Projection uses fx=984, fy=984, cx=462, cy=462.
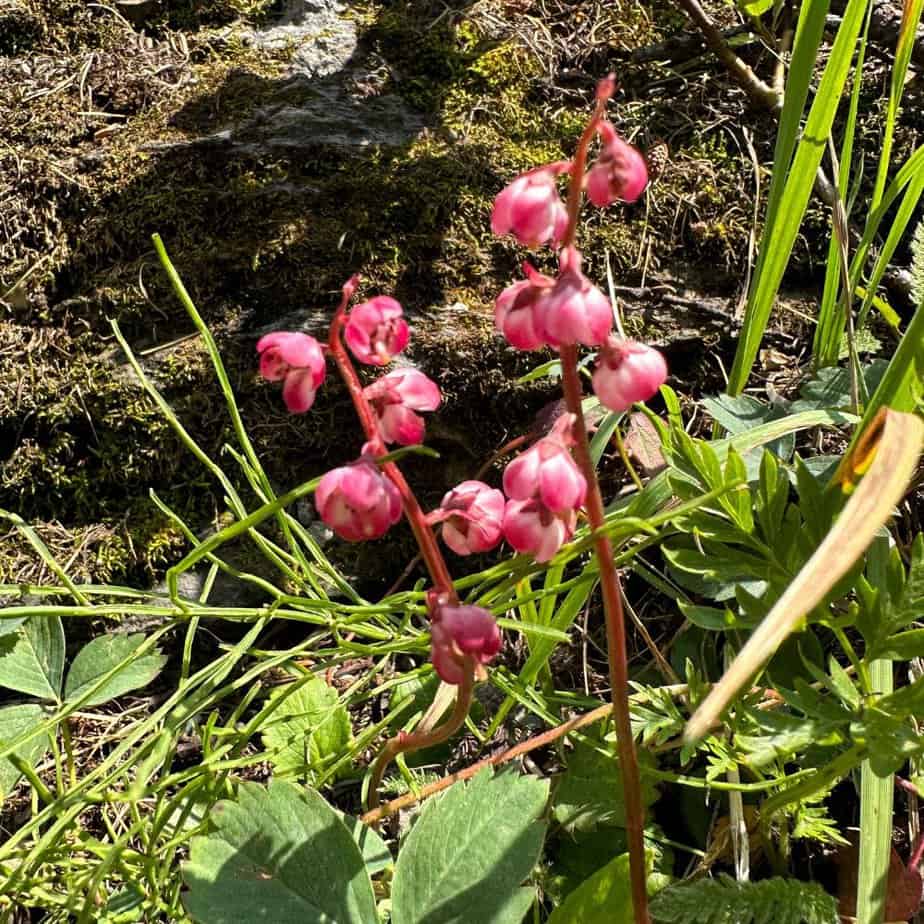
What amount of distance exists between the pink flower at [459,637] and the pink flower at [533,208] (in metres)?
0.33

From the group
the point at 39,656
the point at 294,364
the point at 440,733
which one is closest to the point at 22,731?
the point at 39,656

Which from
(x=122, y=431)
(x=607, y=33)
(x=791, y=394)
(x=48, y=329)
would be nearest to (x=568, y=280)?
(x=791, y=394)

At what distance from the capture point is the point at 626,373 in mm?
854

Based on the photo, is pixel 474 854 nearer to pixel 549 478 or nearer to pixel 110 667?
pixel 549 478

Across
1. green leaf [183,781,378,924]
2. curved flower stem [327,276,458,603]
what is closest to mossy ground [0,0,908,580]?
green leaf [183,781,378,924]

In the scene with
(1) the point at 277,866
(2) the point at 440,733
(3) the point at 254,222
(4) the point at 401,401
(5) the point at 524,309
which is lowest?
(1) the point at 277,866

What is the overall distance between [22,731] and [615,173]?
41.9 inches

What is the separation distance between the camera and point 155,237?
3.46 ft

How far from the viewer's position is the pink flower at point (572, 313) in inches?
32.1

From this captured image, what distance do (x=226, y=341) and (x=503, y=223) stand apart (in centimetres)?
96

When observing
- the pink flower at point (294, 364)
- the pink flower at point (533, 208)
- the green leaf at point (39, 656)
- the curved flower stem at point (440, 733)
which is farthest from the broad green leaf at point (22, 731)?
the pink flower at point (533, 208)

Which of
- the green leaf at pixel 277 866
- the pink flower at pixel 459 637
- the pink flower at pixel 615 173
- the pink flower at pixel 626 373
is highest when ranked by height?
the pink flower at pixel 615 173

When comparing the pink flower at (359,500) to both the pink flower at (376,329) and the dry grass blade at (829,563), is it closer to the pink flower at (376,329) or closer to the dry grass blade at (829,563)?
the pink flower at (376,329)

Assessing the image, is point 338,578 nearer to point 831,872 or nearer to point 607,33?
point 831,872
